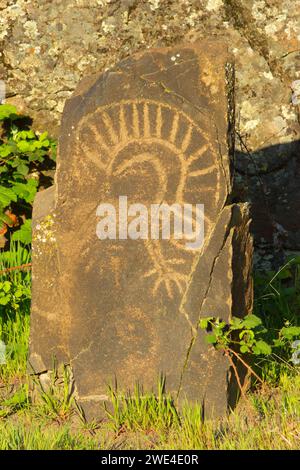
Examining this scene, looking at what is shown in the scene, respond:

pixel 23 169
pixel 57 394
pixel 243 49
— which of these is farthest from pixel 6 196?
pixel 243 49

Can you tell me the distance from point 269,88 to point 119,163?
1.62 meters

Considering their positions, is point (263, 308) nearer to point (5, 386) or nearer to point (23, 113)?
point (5, 386)

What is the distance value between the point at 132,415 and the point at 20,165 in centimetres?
178

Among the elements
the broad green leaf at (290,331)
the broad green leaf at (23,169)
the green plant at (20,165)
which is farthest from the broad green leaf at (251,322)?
the broad green leaf at (23,169)

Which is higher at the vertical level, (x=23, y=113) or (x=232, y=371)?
(x=23, y=113)

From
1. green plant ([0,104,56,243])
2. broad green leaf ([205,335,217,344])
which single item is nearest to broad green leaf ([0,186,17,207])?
green plant ([0,104,56,243])

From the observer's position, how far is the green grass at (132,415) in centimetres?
347

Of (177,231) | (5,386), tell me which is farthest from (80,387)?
(177,231)

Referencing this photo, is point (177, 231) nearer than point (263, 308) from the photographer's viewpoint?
Yes

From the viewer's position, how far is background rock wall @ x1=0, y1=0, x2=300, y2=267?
5113 millimetres

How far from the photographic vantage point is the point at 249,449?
3359 millimetres

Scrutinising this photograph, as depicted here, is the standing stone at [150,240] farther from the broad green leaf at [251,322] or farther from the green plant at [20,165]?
the green plant at [20,165]

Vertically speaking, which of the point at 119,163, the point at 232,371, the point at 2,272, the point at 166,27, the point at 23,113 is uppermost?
the point at 166,27
